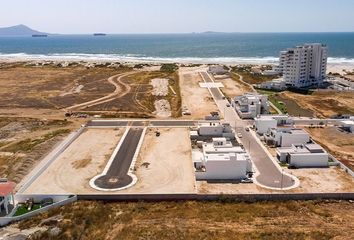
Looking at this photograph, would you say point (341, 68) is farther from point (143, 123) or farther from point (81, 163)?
point (81, 163)

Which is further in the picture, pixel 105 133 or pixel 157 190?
pixel 105 133

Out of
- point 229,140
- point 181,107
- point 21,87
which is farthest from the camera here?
point 21,87

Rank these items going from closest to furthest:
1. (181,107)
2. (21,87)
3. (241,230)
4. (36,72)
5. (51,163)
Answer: (241,230), (51,163), (181,107), (21,87), (36,72)

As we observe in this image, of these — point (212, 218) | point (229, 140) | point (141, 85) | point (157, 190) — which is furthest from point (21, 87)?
point (212, 218)

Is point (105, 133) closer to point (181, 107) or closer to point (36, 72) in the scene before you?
point (181, 107)

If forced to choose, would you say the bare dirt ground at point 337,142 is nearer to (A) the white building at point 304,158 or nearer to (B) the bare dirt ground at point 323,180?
(A) the white building at point 304,158

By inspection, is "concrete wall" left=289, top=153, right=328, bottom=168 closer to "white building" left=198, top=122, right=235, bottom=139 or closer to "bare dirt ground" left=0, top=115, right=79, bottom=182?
"white building" left=198, top=122, right=235, bottom=139

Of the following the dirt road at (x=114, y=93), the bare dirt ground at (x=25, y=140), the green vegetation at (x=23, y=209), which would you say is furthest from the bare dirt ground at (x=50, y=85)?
the green vegetation at (x=23, y=209)
